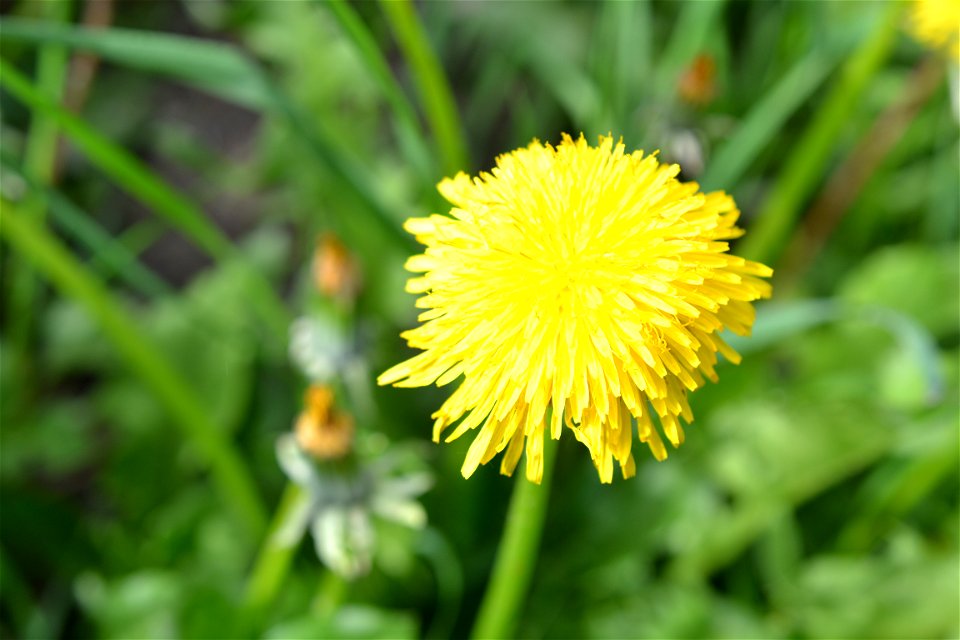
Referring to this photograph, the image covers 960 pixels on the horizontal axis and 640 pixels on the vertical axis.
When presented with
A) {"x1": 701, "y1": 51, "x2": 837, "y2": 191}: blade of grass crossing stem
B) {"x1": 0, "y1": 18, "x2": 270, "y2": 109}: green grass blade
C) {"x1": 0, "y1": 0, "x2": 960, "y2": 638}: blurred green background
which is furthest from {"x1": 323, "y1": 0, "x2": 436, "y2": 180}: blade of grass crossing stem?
{"x1": 701, "y1": 51, "x2": 837, "y2": 191}: blade of grass crossing stem

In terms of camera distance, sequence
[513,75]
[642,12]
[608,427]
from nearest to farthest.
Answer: [608,427], [642,12], [513,75]

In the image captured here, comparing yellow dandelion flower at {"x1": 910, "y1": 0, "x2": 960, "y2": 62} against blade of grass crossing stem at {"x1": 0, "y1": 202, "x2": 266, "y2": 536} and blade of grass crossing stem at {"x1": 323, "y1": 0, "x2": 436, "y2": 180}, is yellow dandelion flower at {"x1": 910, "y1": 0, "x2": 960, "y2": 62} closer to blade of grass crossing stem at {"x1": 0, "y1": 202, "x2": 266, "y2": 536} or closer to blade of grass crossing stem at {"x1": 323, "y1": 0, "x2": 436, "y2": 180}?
blade of grass crossing stem at {"x1": 323, "y1": 0, "x2": 436, "y2": 180}

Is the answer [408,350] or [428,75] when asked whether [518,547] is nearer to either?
[428,75]

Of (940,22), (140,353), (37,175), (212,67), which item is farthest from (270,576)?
(940,22)

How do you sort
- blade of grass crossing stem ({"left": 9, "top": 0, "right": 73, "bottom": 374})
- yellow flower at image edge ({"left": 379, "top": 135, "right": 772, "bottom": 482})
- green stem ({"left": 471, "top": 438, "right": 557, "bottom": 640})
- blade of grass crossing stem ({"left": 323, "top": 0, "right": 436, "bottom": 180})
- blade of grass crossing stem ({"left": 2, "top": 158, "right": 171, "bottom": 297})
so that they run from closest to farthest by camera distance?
yellow flower at image edge ({"left": 379, "top": 135, "right": 772, "bottom": 482}) < green stem ({"left": 471, "top": 438, "right": 557, "bottom": 640}) < blade of grass crossing stem ({"left": 323, "top": 0, "right": 436, "bottom": 180}) < blade of grass crossing stem ({"left": 2, "top": 158, "right": 171, "bottom": 297}) < blade of grass crossing stem ({"left": 9, "top": 0, "right": 73, "bottom": 374})

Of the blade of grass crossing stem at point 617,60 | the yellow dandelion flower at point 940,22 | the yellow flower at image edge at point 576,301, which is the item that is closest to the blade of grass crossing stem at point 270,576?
the yellow flower at image edge at point 576,301

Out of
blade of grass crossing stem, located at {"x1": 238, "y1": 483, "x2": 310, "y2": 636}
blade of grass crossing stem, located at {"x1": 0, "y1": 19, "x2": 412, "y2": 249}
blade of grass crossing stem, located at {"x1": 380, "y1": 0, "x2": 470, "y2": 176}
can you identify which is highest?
blade of grass crossing stem, located at {"x1": 380, "y1": 0, "x2": 470, "y2": 176}

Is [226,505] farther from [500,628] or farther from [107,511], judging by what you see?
[500,628]

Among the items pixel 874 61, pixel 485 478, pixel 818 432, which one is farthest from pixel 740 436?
pixel 874 61
